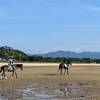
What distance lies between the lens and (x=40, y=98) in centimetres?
→ 1936

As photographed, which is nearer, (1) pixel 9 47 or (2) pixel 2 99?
(2) pixel 2 99

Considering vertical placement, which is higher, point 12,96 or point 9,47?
point 9,47

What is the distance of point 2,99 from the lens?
19125 mm

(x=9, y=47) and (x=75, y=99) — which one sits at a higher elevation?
(x=9, y=47)

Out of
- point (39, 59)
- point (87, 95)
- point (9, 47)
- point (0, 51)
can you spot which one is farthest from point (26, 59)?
point (87, 95)

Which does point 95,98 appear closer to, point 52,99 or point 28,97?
point 52,99

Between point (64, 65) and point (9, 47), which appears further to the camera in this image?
point (9, 47)

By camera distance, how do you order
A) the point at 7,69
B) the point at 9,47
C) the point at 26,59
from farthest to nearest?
1. the point at 9,47
2. the point at 26,59
3. the point at 7,69

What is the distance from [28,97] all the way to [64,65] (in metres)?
23.3

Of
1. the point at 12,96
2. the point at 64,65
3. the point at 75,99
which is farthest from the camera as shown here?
the point at 64,65

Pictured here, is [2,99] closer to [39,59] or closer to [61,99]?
[61,99]

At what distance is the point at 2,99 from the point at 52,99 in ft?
8.33

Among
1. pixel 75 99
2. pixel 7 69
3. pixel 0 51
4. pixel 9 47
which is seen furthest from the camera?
pixel 9 47

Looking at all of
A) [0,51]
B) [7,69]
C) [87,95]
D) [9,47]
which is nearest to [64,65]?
[7,69]
